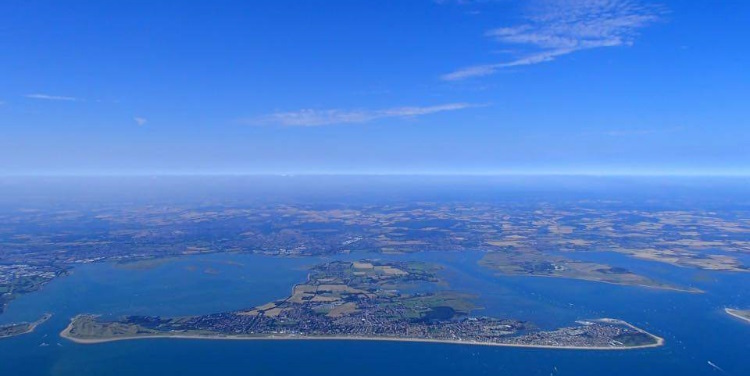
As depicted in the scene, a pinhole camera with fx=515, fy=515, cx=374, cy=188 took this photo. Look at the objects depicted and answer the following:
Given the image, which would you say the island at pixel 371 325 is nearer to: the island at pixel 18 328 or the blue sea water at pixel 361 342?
the blue sea water at pixel 361 342

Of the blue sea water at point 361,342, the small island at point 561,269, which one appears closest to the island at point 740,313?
the blue sea water at point 361,342

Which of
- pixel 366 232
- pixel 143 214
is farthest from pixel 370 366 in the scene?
pixel 143 214

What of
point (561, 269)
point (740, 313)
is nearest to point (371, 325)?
point (561, 269)

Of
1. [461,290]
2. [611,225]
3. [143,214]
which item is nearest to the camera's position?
A: [461,290]

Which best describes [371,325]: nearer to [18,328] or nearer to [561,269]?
[18,328]

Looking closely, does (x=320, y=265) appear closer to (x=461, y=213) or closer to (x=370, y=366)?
(x=370, y=366)
